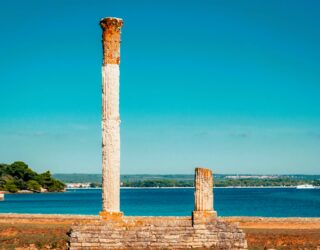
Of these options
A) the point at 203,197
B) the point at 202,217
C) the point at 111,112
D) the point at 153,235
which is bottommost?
the point at 153,235

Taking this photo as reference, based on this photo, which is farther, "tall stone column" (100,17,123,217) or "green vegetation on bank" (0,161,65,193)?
"green vegetation on bank" (0,161,65,193)

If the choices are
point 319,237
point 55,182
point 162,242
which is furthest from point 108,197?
point 55,182

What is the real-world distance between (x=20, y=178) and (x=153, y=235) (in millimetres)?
125332

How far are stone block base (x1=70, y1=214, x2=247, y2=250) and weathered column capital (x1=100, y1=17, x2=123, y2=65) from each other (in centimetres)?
549

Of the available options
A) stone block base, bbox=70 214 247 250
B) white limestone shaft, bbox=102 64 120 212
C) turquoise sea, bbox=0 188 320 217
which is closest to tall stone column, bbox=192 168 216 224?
stone block base, bbox=70 214 247 250

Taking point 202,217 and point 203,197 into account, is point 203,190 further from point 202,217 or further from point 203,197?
point 202,217

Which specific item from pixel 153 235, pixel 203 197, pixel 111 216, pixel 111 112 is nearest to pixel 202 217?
pixel 203 197

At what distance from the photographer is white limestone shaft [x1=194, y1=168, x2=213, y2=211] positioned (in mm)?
19906

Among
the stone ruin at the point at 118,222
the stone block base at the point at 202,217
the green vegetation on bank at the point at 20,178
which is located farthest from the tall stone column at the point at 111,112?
the green vegetation on bank at the point at 20,178

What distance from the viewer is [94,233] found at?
1881 centimetres

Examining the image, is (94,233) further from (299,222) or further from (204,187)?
(299,222)

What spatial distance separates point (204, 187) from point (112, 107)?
4196 millimetres

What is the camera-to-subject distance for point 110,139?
64.7 ft

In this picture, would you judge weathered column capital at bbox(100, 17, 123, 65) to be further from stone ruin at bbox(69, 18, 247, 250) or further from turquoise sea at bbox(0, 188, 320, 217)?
turquoise sea at bbox(0, 188, 320, 217)
